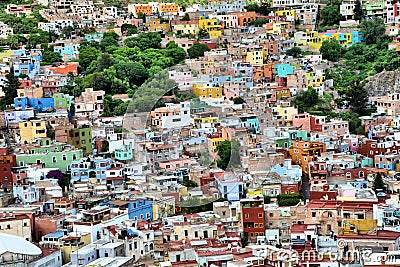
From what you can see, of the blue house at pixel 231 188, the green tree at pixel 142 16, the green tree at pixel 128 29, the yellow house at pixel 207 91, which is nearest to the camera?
the blue house at pixel 231 188

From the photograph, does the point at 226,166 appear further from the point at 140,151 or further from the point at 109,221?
the point at 109,221

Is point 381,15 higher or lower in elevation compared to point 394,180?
higher

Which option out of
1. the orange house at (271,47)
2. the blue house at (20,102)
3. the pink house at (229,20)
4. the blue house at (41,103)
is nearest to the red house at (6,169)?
the blue house at (20,102)

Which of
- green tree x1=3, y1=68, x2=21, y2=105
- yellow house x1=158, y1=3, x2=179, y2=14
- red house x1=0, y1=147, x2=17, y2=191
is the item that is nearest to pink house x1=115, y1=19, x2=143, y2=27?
yellow house x1=158, y1=3, x2=179, y2=14

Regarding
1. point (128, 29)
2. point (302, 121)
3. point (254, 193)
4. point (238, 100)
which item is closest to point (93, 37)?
point (128, 29)

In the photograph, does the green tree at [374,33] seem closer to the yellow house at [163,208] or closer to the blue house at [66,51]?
the blue house at [66,51]

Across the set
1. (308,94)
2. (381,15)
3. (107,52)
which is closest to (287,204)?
(308,94)
